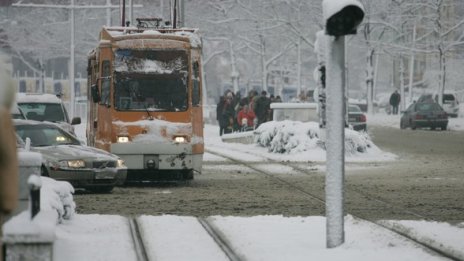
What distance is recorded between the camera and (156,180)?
25.0 m

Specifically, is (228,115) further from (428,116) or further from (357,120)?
(428,116)

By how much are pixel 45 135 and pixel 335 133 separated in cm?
1062

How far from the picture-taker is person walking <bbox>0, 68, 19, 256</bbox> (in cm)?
527

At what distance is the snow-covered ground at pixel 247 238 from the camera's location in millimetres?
12094

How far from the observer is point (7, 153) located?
5301 mm

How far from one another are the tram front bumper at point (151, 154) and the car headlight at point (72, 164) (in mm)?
2510

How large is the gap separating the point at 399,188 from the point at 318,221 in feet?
23.1

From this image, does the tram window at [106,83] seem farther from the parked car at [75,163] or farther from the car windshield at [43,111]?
the car windshield at [43,111]

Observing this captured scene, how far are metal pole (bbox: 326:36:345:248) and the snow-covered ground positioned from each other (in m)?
0.46

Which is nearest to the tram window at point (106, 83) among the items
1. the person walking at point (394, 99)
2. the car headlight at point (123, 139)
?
the car headlight at point (123, 139)

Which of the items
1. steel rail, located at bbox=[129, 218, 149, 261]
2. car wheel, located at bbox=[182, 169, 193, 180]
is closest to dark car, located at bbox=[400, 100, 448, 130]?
car wheel, located at bbox=[182, 169, 193, 180]

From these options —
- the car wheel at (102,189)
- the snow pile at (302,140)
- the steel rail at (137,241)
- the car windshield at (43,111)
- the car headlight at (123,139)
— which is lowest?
the car wheel at (102,189)

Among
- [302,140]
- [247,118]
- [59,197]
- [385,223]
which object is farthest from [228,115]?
[59,197]

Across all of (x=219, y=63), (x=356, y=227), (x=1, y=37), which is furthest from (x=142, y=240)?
(x=219, y=63)
